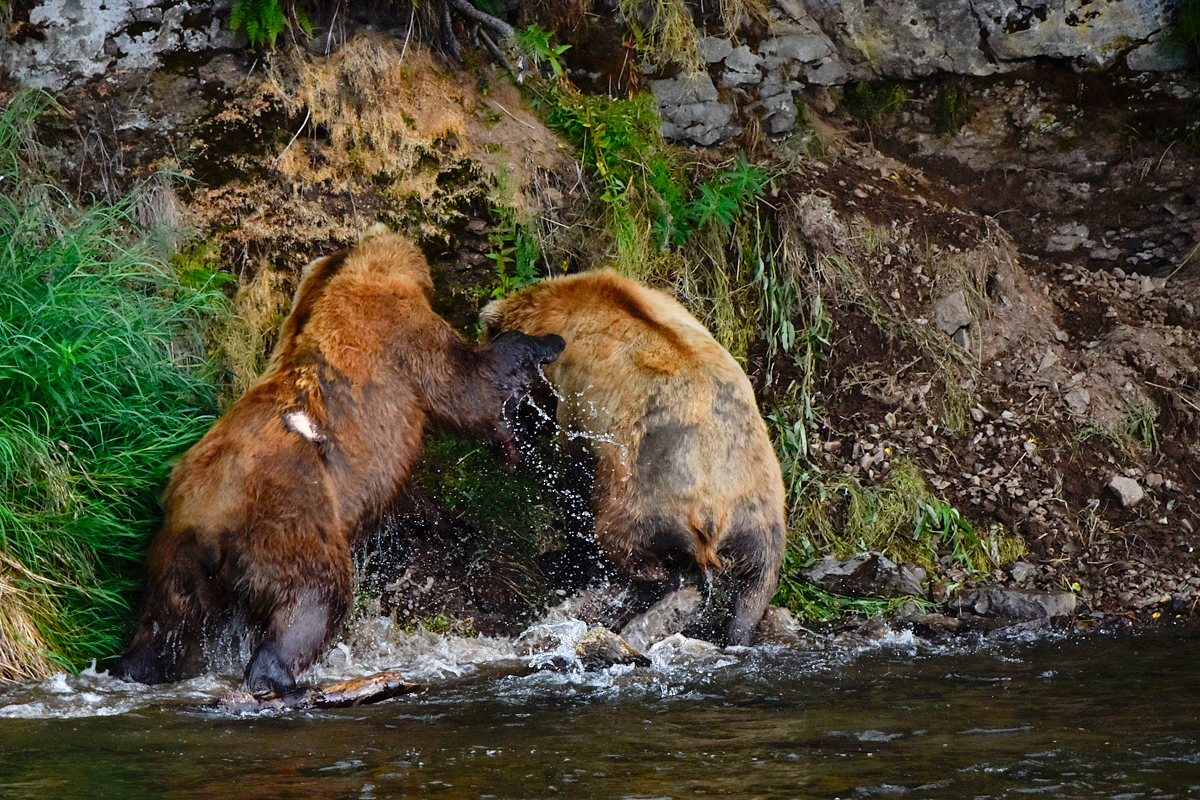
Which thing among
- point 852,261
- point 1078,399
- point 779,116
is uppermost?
point 779,116

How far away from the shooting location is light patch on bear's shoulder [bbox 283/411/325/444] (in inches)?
211

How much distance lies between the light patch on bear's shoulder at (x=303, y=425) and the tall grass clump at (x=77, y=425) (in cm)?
86

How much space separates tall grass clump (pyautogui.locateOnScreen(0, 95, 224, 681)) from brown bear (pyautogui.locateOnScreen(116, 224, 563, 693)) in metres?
0.39

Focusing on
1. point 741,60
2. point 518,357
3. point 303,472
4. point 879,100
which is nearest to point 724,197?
point 741,60

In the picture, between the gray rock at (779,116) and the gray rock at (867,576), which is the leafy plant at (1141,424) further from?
the gray rock at (779,116)

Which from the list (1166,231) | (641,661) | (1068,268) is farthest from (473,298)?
(1166,231)

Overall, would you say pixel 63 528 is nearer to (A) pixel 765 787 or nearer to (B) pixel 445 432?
(B) pixel 445 432

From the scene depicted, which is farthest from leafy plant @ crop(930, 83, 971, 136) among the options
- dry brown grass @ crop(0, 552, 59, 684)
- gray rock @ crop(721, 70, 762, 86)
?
dry brown grass @ crop(0, 552, 59, 684)

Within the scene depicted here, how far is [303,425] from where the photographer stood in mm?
5383

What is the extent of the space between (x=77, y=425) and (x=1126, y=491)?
5.58 meters

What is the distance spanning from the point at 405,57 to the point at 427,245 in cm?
121

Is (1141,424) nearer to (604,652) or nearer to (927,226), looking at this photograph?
(927,226)

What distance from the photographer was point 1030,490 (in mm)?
7246

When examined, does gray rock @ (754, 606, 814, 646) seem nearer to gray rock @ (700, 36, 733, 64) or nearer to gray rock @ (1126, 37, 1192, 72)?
gray rock @ (700, 36, 733, 64)
